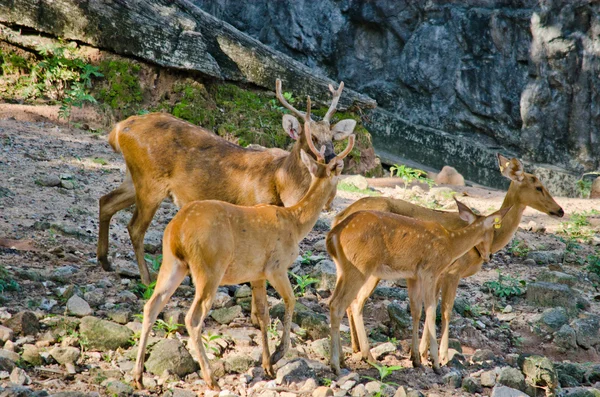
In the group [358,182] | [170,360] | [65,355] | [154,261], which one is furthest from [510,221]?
[358,182]

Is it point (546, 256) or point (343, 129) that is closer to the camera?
point (343, 129)

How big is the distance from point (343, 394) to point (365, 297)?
138 centimetres

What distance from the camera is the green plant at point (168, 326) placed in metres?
6.26

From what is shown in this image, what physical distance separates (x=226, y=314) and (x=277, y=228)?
1.19m

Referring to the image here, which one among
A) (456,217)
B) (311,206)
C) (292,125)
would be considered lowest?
(456,217)

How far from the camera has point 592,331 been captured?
7.86 metres

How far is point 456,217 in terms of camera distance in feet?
25.8

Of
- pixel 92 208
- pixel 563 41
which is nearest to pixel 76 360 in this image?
pixel 92 208

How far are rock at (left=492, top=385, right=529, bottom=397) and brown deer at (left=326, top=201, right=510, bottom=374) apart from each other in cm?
60

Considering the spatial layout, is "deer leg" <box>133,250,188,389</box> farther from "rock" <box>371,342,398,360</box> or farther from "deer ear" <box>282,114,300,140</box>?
"deer ear" <box>282,114,300,140</box>

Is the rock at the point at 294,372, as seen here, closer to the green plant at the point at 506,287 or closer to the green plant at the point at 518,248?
the green plant at the point at 506,287

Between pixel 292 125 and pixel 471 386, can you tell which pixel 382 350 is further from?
pixel 292 125

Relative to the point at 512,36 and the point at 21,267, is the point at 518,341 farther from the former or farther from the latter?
the point at 512,36

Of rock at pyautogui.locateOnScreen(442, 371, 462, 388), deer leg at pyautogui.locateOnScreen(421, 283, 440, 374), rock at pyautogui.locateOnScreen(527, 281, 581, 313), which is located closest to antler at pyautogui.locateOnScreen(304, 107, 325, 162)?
deer leg at pyautogui.locateOnScreen(421, 283, 440, 374)
